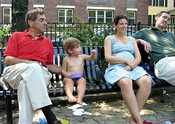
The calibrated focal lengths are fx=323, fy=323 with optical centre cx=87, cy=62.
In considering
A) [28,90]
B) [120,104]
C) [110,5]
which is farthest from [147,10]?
[28,90]

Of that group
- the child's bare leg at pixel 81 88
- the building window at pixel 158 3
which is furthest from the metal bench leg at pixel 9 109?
the building window at pixel 158 3

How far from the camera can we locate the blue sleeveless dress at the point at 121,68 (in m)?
4.07

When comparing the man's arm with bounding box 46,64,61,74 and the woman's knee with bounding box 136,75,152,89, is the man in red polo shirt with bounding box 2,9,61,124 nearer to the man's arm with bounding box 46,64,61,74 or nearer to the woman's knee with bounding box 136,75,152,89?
the man's arm with bounding box 46,64,61,74

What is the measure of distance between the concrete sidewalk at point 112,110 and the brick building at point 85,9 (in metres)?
22.9

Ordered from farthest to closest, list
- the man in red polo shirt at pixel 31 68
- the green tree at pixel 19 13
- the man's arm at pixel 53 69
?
the green tree at pixel 19 13 → the man's arm at pixel 53 69 → the man in red polo shirt at pixel 31 68

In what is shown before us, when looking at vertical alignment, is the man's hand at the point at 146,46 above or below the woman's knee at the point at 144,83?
above

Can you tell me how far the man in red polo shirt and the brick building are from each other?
24.5 metres

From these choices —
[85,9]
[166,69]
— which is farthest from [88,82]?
[85,9]

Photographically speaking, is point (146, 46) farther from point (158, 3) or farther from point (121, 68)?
point (158, 3)

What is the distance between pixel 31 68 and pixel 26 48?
60cm

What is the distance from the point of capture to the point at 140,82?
13.2 ft

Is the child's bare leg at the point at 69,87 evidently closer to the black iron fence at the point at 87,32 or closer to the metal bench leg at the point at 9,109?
the metal bench leg at the point at 9,109

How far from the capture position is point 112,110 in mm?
5219

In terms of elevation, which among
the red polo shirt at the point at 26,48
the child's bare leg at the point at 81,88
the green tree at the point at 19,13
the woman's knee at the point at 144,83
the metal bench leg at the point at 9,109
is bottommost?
the metal bench leg at the point at 9,109
